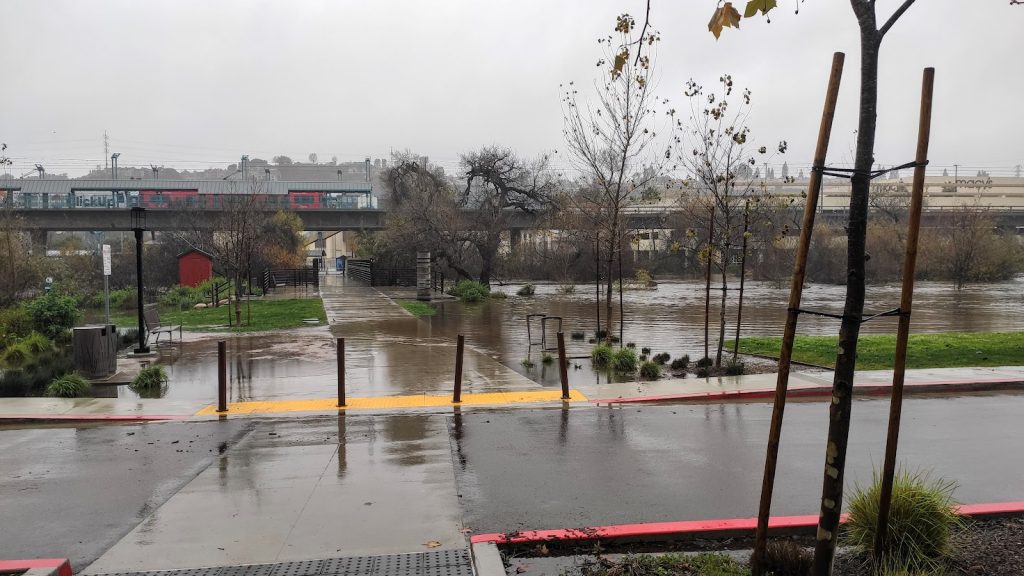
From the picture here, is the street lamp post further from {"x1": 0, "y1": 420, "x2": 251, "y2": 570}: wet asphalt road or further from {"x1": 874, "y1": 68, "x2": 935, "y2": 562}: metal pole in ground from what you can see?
{"x1": 874, "y1": 68, "x2": 935, "y2": 562}: metal pole in ground

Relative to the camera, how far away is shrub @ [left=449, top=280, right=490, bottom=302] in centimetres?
3409

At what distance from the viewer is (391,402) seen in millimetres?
10922

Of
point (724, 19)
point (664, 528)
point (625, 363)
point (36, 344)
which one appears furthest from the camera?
point (36, 344)

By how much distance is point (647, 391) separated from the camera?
11.6 meters

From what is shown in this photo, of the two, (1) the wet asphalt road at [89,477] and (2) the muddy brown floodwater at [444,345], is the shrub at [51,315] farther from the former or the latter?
(1) the wet asphalt road at [89,477]

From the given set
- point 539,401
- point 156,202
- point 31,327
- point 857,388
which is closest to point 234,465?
point 539,401

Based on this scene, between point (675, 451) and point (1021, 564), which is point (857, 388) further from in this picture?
point (1021, 564)

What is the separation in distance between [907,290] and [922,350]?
43.1 feet

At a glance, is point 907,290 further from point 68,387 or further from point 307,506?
point 68,387

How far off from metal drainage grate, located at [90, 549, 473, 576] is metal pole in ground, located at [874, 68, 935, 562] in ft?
8.31

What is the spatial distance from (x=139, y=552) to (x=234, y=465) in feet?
7.73

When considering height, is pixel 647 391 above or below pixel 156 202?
below

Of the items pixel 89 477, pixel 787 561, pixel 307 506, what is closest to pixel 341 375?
pixel 89 477

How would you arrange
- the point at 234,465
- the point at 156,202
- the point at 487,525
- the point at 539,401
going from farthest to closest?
the point at 156,202 → the point at 539,401 → the point at 234,465 → the point at 487,525
